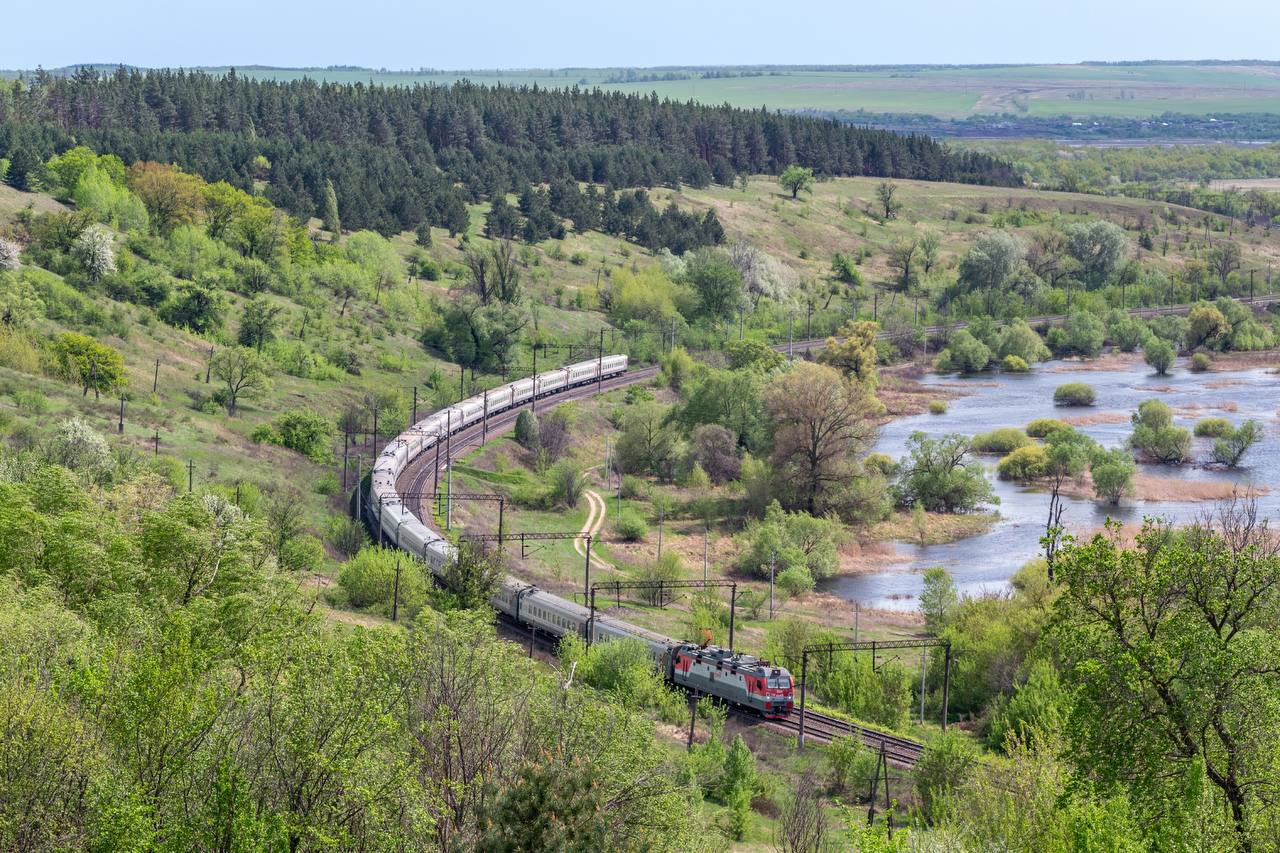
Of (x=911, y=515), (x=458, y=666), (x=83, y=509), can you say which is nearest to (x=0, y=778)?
(x=458, y=666)

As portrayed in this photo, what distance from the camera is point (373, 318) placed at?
125188 mm

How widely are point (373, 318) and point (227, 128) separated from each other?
56409 millimetres

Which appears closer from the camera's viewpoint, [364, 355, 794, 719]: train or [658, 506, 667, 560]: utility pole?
[364, 355, 794, 719]: train

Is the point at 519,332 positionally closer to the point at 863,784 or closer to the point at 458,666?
the point at 863,784

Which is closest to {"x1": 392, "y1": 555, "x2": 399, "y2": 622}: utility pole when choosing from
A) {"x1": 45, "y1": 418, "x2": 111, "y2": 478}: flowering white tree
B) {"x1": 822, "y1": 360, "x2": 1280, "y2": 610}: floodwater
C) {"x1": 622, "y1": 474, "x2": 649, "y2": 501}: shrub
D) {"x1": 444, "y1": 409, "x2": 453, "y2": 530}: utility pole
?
{"x1": 45, "y1": 418, "x2": 111, "y2": 478}: flowering white tree

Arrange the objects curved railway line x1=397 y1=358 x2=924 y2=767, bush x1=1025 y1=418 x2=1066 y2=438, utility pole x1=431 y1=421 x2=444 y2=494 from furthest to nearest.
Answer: bush x1=1025 y1=418 x2=1066 y2=438 → utility pole x1=431 y1=421 x2=444 y2=494 → curved railway line x1=397 y1=358 x2=924 y2=767

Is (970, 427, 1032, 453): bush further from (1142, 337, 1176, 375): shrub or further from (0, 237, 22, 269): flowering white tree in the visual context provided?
(0, 237, 22, 269): flowering white tree

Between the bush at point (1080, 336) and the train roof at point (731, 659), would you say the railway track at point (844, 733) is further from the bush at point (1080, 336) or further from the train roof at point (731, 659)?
the bush at point (1080, 336)

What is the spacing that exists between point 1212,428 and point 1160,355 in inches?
1220

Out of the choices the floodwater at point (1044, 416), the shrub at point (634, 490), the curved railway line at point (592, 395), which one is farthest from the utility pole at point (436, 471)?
the floodwater at point (1044, 416)

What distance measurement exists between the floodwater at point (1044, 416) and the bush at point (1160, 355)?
1068 millimetres

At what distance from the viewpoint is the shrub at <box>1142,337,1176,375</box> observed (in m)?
137

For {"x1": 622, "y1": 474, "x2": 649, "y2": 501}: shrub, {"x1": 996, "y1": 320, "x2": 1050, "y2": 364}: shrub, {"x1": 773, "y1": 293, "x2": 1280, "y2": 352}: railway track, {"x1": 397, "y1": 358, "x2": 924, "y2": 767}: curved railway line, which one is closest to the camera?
{"x1": 397, "y1": 358, "x2": 924, "y2": 767}: curved railway line

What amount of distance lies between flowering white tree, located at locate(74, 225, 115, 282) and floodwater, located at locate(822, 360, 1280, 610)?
177 ft
